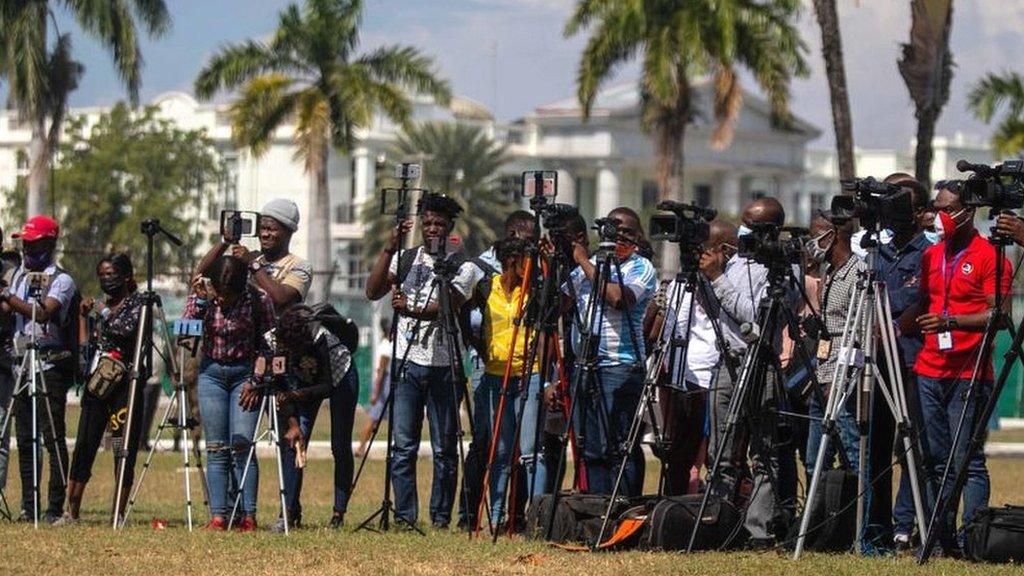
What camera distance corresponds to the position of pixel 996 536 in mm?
10031

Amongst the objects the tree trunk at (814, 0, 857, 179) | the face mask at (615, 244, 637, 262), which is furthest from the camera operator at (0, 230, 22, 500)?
the tree trunk at (814, 0, 857, 179)

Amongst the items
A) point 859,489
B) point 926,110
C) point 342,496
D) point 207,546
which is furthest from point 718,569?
point 926,110

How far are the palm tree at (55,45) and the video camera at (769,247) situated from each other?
101 ft

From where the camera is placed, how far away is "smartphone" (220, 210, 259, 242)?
12.0 metres

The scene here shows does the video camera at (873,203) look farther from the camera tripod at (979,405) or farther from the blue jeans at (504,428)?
the blue jeans at (504,428)

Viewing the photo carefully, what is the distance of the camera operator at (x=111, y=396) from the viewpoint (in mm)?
12711

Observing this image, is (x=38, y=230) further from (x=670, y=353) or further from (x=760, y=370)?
(x=760, y=370)

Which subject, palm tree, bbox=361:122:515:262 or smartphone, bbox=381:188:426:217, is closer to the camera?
smartphone, bbox=381:188:426:217

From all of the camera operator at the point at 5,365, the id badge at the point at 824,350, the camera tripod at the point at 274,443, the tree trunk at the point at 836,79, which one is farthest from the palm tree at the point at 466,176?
the id badge at the point at 824,350

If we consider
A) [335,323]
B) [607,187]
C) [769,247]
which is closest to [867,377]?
[769,247]

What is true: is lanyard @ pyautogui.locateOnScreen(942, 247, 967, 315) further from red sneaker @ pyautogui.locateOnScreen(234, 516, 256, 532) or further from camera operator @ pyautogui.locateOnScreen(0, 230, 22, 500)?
camera operator @ pyautogui.locateOnScreen(0, 230, 22, 500)

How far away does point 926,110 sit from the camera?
2378 cm

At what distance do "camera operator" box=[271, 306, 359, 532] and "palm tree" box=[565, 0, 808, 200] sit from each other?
27414 millimetres

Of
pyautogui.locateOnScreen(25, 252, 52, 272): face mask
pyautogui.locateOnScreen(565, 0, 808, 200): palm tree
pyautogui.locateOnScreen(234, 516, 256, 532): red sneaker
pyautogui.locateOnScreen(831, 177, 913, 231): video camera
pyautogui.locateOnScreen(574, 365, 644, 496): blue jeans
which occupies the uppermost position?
pyautogui.locateOnScreen(565, 0, 808, 200): palm tree
